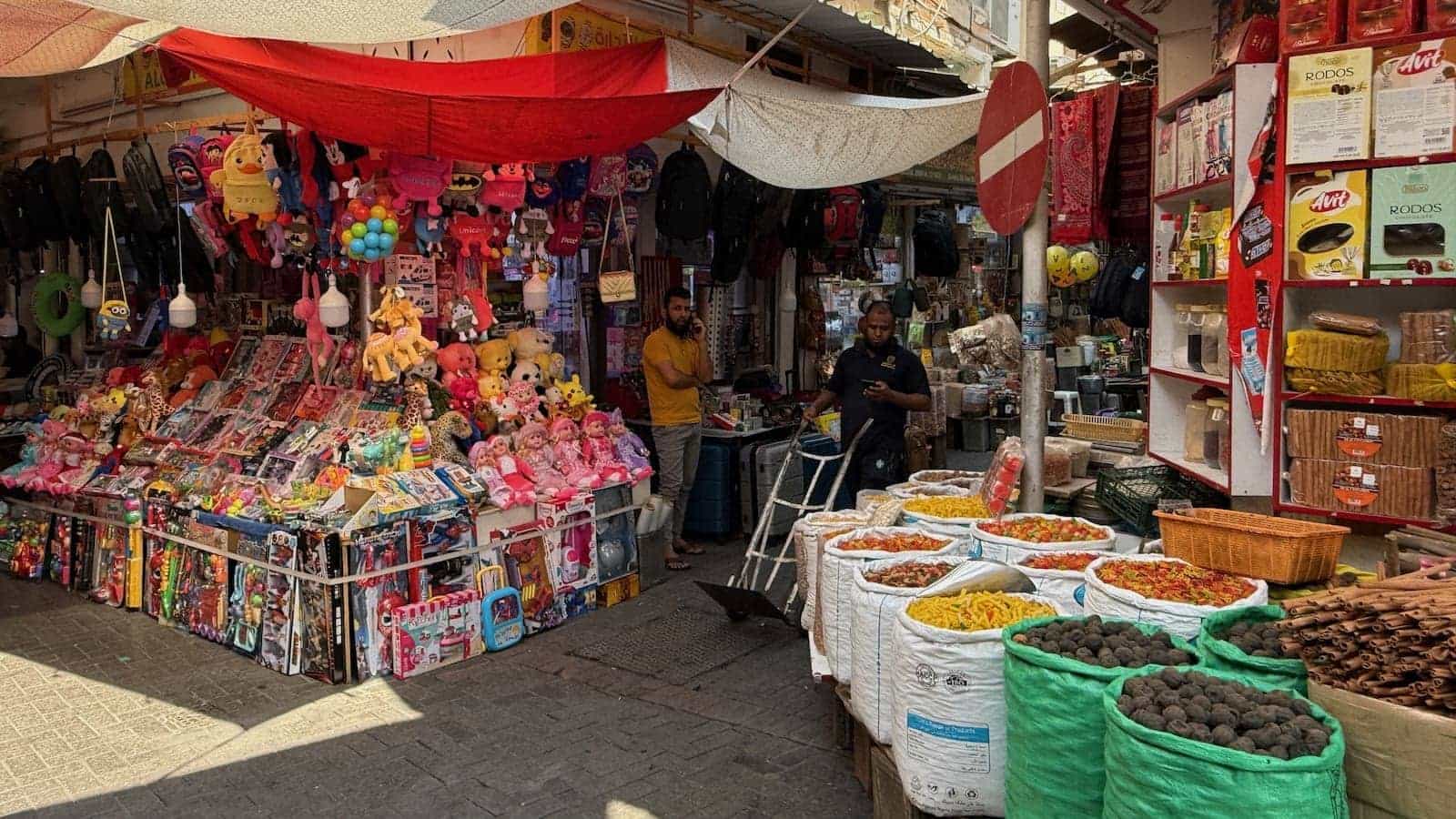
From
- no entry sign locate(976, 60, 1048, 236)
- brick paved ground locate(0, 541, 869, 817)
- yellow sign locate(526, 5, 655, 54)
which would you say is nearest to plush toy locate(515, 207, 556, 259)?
yellow sign locate(526, 5, 655, 54)

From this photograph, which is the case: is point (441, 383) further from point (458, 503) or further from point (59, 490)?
point (59, 490)

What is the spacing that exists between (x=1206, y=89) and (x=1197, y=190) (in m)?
0.45

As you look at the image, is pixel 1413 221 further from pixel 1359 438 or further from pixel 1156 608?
pixel 1156 608

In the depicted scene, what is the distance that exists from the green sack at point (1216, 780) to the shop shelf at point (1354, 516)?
6.11 ft

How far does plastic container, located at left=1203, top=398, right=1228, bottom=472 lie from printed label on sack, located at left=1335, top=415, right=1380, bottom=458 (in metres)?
0.66

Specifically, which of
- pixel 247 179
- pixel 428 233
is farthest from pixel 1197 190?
pixel 247 179

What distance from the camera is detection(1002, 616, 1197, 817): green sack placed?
2.60m

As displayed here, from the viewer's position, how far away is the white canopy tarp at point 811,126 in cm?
594

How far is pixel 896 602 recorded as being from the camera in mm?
3523

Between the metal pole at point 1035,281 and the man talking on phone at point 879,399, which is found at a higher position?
the metal pole at point 1035,281

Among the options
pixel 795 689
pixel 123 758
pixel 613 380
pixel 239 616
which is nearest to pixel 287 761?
pixel 123 758

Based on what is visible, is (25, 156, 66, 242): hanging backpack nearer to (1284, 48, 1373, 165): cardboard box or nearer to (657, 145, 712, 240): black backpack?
(657, 145, 712, 240): black backpack

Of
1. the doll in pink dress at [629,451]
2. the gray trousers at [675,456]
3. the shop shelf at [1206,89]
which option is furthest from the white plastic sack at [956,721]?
the gray trousers at [675,456]

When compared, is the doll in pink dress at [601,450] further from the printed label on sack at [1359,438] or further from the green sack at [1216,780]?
the green sack at [1216,780]
